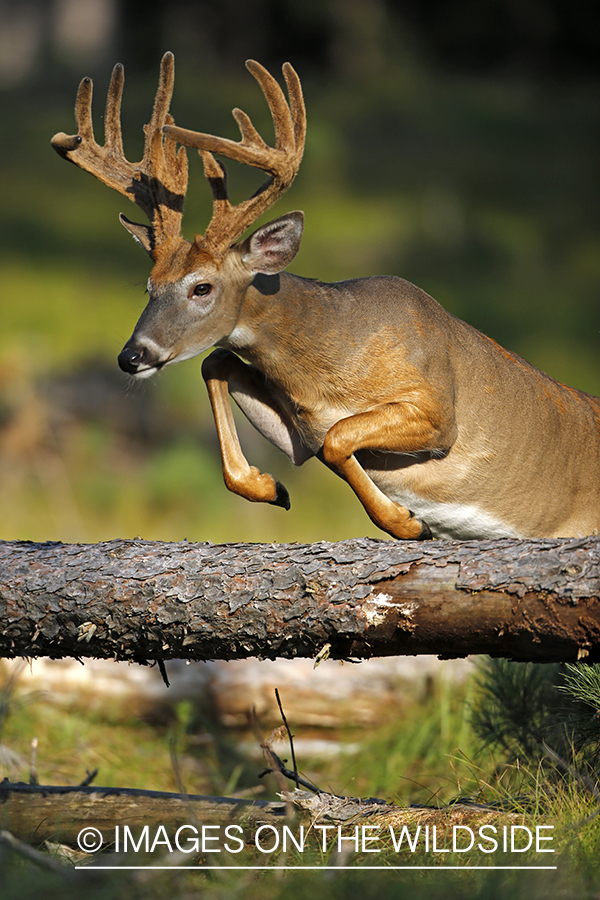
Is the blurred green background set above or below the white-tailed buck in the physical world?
above

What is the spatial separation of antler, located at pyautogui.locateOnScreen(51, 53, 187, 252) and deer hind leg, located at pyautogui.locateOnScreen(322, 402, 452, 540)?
1.05m

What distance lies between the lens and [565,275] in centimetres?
1830

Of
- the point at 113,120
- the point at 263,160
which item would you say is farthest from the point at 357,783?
the point at 113,120

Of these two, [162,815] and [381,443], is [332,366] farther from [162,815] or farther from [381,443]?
[162,815]

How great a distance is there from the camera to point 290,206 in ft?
61.6

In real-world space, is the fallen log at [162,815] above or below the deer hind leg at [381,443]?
below

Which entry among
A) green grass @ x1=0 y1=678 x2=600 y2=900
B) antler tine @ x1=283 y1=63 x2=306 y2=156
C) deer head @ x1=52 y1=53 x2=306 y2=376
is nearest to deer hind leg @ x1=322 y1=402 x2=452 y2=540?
deer head @ x1=52 y1=53 x2=306 y2=376

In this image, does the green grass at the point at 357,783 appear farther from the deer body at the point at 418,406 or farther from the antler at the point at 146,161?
the antler at the point at 146,161

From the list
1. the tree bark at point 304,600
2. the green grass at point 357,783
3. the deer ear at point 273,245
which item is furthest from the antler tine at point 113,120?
the green grass at point 357,783

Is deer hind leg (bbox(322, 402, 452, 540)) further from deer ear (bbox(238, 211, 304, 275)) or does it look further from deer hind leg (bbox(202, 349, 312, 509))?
deer ear (bbox(238, 211, 304, 275))

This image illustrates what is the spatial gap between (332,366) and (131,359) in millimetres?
819

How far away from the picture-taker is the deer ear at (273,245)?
395 cm

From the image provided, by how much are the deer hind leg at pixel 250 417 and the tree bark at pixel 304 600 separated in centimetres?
76

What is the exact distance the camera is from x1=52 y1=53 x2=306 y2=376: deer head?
12.4 ft
